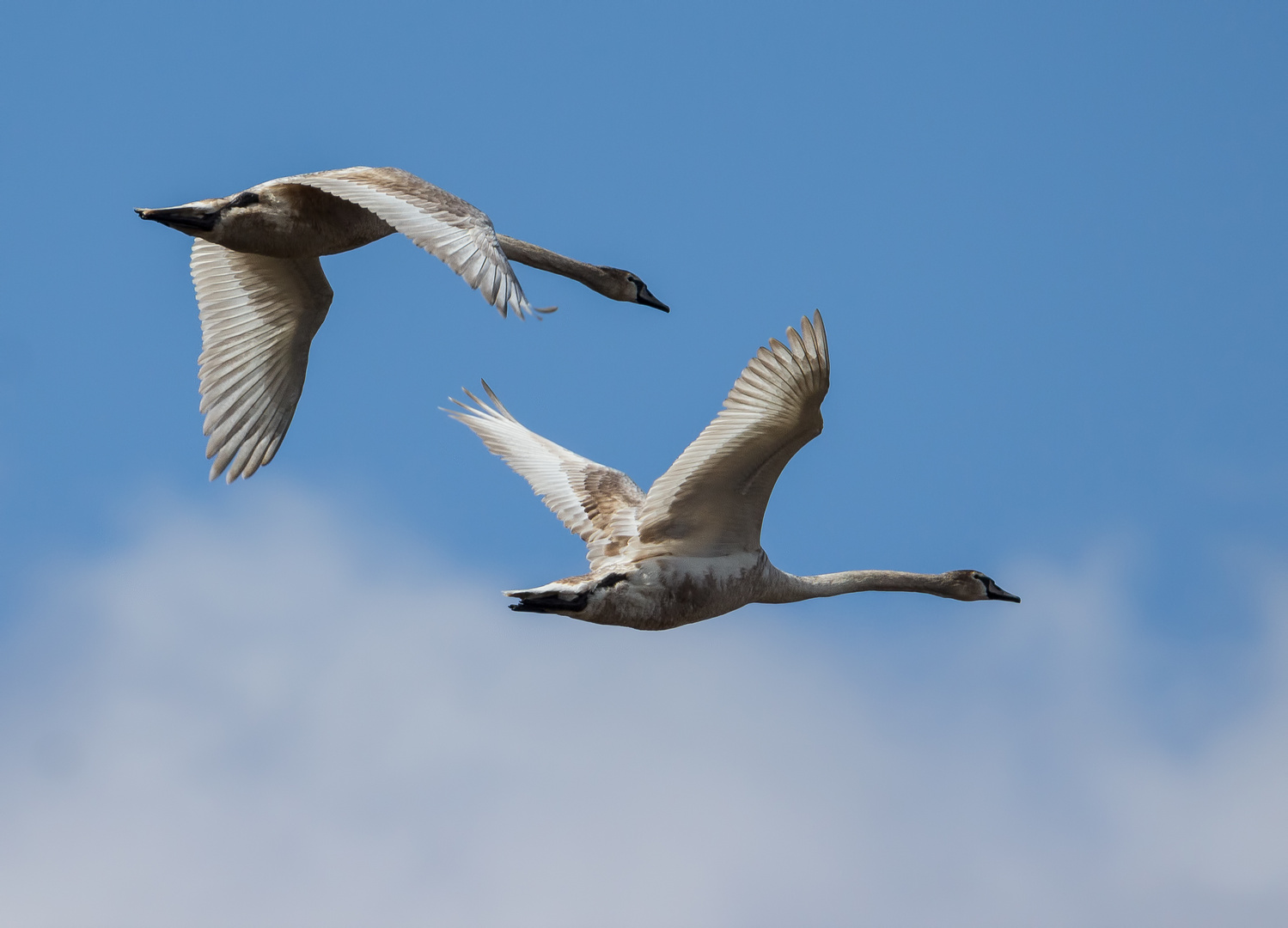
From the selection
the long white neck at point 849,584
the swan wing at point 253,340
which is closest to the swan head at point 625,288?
the swan wing at point 253,340

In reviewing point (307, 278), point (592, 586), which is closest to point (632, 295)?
point (307, 278)

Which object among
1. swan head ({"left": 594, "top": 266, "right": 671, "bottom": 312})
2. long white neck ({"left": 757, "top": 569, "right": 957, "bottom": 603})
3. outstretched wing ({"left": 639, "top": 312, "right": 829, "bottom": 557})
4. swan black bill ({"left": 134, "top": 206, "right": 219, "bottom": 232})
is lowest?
long white neck ({"left": 757, "top": 569, "right": 957, "bottom": 603})

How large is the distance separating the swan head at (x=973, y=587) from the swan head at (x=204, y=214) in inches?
286

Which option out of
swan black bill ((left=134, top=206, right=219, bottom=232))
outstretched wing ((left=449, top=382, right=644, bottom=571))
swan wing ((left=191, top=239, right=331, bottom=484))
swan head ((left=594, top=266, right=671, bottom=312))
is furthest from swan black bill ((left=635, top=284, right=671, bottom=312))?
swan black bill ((left=134, top=206, right=219, bottom=232))

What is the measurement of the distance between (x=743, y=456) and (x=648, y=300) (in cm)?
385

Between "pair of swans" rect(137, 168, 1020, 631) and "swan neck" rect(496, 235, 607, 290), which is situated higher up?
"swan neck" rect(496, 235, 607, 290)

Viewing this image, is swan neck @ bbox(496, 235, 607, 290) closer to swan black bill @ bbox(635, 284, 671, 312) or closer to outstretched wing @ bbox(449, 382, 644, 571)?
swan black bill @ bbox(635, 284, 671, 312)

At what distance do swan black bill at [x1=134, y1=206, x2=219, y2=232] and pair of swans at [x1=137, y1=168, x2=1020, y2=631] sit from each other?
0.01 m

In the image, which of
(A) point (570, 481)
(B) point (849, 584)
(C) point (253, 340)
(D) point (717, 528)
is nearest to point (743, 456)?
(D) point (717, 528)

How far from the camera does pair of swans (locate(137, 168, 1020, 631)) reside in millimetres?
14258

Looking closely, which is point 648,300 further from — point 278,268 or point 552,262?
point 278,268

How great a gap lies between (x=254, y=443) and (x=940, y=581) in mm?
6423

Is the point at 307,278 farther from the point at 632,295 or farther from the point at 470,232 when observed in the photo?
the point at 470,232

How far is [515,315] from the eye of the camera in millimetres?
12617
